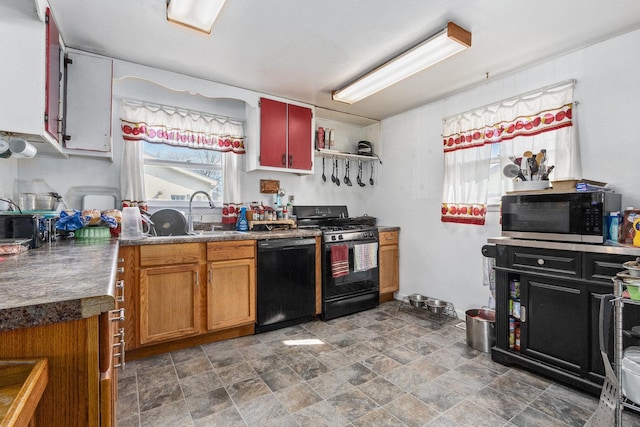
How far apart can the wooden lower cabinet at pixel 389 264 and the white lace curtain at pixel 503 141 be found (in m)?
0.71

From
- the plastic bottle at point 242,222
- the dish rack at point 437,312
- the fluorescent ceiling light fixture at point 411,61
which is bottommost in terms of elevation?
the dish rack at point 437,312

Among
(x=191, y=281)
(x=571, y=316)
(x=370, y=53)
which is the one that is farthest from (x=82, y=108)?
(x=571, y=316)

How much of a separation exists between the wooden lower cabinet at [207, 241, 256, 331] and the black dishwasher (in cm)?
8

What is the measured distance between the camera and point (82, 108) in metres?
2.36

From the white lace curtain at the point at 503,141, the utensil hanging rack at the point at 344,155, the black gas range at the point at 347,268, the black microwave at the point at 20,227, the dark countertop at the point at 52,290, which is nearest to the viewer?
the dark countertop at the point at 52,290

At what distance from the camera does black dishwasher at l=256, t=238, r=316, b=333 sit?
2809 millimetres

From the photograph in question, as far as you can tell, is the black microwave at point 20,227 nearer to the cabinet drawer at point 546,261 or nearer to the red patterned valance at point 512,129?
the cabinet drawer at point 546,261

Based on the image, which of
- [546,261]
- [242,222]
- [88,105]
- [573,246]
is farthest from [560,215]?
[88,105]

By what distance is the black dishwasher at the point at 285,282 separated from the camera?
111 inches

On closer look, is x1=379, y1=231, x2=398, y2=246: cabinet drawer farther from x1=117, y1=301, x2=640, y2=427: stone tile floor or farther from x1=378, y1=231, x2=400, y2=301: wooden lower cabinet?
x1=117, y1=301, x2=640, y2=427: stone tile floor

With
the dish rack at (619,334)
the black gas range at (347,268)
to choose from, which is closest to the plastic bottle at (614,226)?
the dish rack at (619,334)

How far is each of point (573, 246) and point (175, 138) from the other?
3.35 m

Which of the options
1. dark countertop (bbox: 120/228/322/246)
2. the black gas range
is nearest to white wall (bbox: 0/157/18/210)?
dark countertop (bbox: 120/228/322/246)

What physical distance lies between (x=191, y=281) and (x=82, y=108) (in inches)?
62.3
